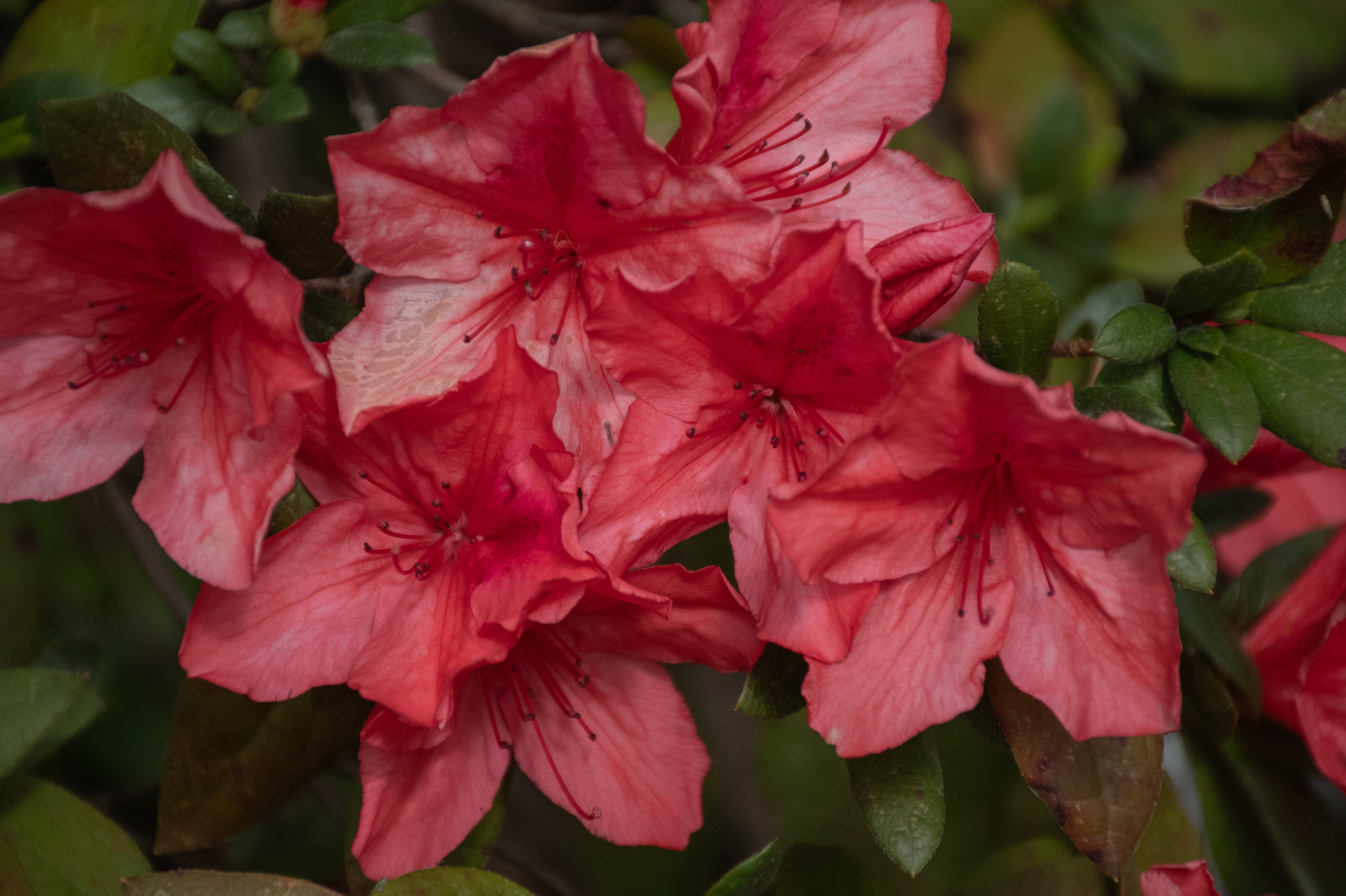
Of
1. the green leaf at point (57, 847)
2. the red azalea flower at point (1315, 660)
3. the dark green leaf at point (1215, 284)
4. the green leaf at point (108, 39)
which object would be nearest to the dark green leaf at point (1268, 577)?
the red azalea flower at point (1315, 660)

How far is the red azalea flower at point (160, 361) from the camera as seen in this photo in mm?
815

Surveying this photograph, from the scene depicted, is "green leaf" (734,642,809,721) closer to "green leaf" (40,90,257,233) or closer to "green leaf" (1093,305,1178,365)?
"green leaf" (1093,305,1178,365)

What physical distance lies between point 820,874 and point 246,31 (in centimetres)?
128

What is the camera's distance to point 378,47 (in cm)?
111

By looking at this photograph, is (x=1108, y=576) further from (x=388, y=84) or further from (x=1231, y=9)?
(x=1231, y=9)

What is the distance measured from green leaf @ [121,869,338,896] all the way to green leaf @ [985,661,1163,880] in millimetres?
744

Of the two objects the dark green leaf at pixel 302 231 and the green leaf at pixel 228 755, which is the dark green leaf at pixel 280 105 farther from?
the green leaf at pixel 228 755

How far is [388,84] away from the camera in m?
1.81

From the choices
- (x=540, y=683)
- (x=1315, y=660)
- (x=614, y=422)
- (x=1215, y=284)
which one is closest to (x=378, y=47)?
(x=614, y=422)

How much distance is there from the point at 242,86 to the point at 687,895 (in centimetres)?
150

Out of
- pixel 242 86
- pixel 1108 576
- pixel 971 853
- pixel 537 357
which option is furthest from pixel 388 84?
pixel 971 853

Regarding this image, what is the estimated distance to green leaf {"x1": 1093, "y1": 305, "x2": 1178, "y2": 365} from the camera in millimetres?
984

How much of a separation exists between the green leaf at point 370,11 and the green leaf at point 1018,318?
757mm

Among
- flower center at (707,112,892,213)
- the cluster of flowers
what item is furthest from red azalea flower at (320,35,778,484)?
flower center at (707,112,892,213)
